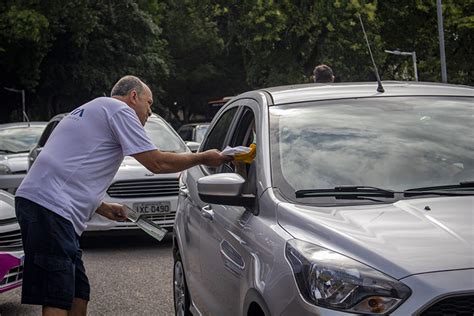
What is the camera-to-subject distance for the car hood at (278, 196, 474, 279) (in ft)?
10.3

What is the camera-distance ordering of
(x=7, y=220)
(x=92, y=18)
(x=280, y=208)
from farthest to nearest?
1. (x=92, y=18)
2. (x=7, y=220)
3. (x=280, y=208)

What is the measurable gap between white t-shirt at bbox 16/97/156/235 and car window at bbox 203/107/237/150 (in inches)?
42.1

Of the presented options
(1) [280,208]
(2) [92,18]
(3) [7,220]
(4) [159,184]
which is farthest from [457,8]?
(1) [280,208]

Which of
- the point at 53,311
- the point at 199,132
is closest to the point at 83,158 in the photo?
the point at 53,311

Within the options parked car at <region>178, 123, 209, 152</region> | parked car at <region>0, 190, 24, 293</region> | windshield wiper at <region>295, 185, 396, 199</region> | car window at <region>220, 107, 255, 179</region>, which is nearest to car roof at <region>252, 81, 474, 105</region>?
car window at <region>220, 107, 255, 179</region>

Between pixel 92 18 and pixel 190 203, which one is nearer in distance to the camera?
pixel 190 203

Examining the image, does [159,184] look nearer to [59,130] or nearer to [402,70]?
[59,130]

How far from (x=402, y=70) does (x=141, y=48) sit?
44.8 ft

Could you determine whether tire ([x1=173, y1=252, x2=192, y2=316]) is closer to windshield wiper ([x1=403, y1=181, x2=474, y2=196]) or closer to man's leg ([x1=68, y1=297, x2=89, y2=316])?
man's leg ([x1=68, y1=297, x2=89, y2=316])

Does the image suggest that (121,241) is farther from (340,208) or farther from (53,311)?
(340,208)

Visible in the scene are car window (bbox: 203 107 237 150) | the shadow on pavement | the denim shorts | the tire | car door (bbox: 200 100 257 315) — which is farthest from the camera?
the shadow on pavement

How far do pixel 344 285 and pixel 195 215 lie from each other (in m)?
2.19

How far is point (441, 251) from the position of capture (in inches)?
124

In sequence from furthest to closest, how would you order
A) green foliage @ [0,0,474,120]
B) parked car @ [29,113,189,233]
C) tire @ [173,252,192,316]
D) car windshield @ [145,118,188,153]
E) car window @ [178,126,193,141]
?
green foliage @ [0,0,474,120] < car window @ [178,126,193,141] < car windshield @ [145,118,188,153] < parked car @ [29,113,189,233] < tire @ [173,252,192,316]
